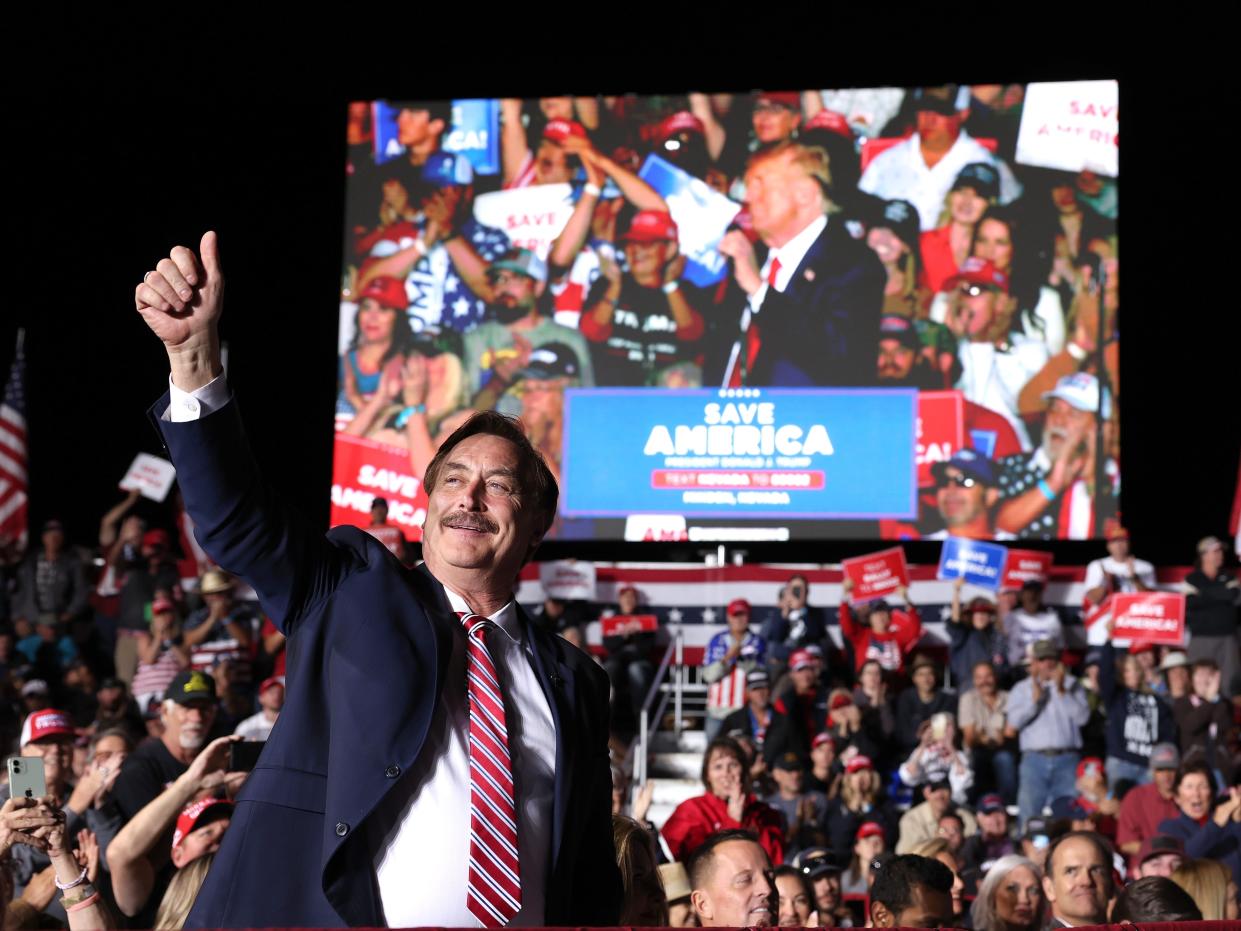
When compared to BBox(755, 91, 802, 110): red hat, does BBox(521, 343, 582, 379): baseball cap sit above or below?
below

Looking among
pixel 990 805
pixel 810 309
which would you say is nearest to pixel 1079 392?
pixel 810 309

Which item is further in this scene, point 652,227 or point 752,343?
point 652,227

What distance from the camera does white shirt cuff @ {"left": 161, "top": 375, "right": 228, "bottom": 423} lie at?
2.38 m

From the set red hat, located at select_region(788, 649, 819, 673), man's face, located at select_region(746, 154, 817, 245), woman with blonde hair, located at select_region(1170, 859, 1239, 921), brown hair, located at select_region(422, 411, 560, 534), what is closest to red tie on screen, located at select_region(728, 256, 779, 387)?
man's face, located at select_region(746, 154, 817, 245)

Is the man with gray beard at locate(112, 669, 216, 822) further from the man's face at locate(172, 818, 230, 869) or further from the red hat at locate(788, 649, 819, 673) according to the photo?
the red hat at locate(788, 649, 819, 673)

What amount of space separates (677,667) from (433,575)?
9236 millimetres

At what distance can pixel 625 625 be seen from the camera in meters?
11.5

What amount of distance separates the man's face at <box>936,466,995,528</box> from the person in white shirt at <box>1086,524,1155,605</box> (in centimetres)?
102

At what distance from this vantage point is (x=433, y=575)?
274 cm

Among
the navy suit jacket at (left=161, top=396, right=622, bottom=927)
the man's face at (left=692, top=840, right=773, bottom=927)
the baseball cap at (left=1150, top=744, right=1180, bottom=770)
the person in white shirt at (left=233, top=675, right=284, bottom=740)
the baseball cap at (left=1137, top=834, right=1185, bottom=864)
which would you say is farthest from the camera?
the baseball cap at (left=1150, top=744, right=1180, bottom=770)

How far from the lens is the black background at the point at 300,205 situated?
661 inches

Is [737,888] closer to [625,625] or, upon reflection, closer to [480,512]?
[480,512]

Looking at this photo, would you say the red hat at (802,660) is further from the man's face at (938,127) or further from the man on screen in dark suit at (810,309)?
the man's face at (938,127)

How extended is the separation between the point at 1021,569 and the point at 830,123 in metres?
3.57
